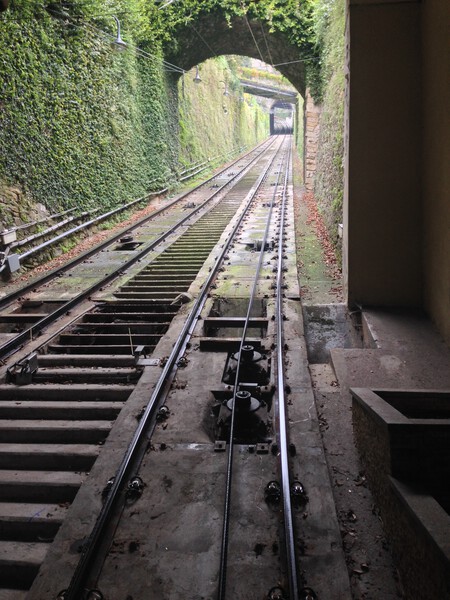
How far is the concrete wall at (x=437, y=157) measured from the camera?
6.05m

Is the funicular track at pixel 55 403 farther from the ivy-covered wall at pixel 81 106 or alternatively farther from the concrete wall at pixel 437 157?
the ivy-covered wall at pixel 81 106

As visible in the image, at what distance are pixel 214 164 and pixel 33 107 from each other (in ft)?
79.9

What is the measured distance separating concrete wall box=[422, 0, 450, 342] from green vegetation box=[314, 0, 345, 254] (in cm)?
427

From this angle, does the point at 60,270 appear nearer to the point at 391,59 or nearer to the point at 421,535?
the point at 391,59

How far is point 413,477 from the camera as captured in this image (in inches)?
124

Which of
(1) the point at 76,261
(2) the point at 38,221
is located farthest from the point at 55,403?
(2) the point at 38,221

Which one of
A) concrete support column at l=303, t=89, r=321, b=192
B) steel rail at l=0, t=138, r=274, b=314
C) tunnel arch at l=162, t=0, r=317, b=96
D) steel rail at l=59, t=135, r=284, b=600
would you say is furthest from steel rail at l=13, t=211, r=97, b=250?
tunnel arch at l=162, t=0, r=317, b=96

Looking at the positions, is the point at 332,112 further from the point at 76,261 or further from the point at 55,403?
the point at 55,403

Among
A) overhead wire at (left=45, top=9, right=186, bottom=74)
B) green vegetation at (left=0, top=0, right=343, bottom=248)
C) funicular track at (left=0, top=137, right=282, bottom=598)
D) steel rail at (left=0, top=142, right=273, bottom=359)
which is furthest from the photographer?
overhead wire at (left=45, top=9, right=186, bottom=74)

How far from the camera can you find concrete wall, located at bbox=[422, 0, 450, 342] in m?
6.05

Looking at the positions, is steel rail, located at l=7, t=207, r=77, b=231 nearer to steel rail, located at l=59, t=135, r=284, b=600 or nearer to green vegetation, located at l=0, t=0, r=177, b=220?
green vegetation, located at l=0, t=0, r=177, b=220

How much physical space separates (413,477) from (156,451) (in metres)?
2.42

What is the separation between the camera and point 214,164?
35.5 m

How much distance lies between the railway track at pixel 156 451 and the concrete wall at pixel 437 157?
223 cm
